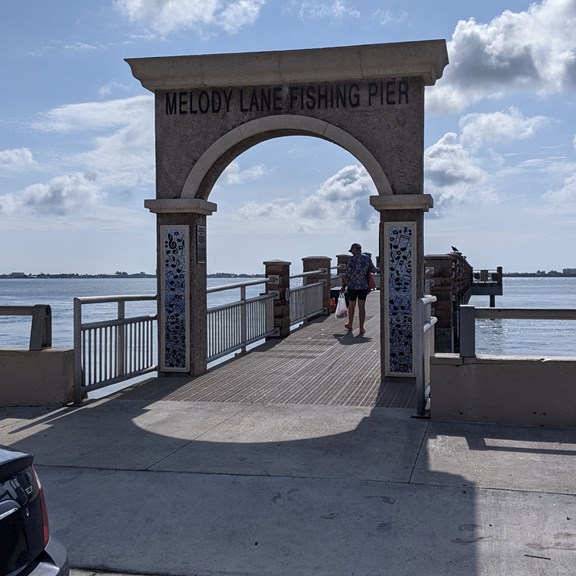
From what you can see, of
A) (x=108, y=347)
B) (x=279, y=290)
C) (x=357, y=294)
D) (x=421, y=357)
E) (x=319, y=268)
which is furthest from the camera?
(x=319, y=268)

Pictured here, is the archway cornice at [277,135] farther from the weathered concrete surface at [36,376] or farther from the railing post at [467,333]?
the weathered concrete surface at [36,376]

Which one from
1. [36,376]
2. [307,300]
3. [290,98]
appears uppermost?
[290,98]

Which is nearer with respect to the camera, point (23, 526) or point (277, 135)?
point (23, 526)

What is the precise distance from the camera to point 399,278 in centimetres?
1036

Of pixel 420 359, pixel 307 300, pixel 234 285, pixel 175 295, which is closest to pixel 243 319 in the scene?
pixel 234 285

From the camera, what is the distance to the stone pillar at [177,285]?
11.0 meters

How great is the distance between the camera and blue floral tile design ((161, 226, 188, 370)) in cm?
1100

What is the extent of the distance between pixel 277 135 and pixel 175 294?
2.63 metres

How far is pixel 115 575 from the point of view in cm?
440

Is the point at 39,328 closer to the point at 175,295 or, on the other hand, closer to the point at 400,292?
the point at 175,295

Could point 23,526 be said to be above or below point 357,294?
below

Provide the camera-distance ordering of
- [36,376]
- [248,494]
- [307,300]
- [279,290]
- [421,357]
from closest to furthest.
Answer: [248,494] < [421,357] < [36,376] < [279,290] < [307,300]

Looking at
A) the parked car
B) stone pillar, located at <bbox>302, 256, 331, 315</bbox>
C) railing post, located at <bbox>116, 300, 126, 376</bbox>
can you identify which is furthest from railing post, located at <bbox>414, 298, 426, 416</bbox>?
stone pillar, located at <bbox>302, 256, 331, 315</bbox>

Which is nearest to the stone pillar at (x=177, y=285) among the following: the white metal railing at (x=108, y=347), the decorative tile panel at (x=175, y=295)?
the decorative tile panel at (x=175, y=295)
